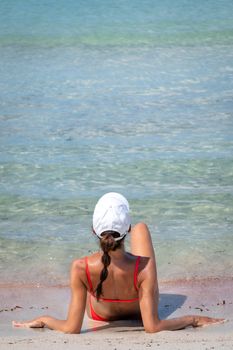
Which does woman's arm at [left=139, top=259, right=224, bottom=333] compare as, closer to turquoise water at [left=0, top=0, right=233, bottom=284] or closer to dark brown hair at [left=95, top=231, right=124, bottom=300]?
dark brown hair at [left=95, top=231, right=124, bottom=300]

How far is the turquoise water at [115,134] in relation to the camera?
6834 millimetres

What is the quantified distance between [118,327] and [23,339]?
0.70 metres

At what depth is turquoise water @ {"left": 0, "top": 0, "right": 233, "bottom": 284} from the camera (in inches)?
269

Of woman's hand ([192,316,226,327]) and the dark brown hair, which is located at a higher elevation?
the dark brown hair

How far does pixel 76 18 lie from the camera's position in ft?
55.3

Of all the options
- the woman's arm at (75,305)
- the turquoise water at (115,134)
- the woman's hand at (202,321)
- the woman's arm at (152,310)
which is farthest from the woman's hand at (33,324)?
the turquoise water at (115,134)

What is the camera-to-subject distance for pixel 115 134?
985cm

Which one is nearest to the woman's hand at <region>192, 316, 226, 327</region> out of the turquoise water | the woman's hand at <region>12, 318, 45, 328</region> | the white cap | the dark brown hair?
the dark brown hair

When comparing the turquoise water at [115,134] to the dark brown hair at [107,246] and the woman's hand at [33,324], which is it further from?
the dark brown hair at [107,246]

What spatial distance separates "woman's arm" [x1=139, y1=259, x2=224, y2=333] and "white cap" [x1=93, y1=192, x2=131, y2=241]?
0.95 feet

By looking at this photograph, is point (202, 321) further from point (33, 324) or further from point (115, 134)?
point (115, 134)

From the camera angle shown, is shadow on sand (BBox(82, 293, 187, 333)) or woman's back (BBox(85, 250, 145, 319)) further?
shadow on sand (BBox(82, 293, 187, 333))

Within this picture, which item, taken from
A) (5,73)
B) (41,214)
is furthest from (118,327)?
(5,73)

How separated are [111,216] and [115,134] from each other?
5275 mm
